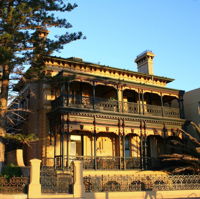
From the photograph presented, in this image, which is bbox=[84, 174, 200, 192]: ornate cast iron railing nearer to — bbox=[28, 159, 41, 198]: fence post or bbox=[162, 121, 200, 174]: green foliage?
bbox=[28, 159, 41, 198]: fence post

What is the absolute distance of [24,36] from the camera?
15758 millimetres

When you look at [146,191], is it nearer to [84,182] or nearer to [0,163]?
[84,182]

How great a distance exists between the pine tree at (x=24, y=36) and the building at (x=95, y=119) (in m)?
2.04

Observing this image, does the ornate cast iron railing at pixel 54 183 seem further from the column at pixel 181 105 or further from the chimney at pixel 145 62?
the chimney at pixel 145 62

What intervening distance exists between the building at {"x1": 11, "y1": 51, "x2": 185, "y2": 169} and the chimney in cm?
340

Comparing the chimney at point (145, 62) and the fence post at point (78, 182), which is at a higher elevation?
the chimney at point (145, 62)

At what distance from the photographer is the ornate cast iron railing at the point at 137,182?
14970 mm

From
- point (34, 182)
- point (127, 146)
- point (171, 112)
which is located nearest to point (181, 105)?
point (171, 112)

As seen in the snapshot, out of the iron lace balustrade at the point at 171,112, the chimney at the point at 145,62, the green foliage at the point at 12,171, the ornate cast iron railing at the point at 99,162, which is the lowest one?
the green foliage at the point at 12,171

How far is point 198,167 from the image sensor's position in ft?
68.6

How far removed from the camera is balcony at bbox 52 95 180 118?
20.6m

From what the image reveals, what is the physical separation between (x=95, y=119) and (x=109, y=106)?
6.23 ft

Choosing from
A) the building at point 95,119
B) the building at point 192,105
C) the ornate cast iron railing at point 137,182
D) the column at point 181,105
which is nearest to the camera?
the ornate cast iron railing at point 137,182

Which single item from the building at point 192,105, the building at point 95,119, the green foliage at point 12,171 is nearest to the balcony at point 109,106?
the building at point 95,119
